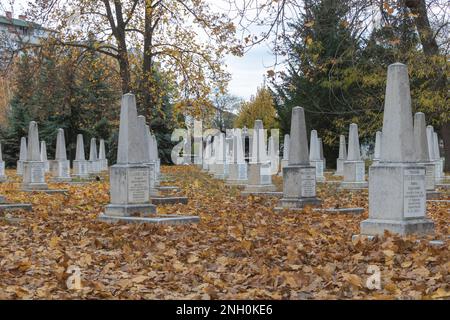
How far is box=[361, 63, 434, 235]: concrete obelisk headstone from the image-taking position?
10.2m

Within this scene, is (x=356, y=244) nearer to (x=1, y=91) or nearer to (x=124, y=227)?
(x=124, y=227)

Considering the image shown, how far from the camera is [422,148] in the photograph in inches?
739

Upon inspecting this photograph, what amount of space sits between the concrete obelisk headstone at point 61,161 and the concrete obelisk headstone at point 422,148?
14.7 meters

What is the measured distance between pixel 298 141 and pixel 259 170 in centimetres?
567

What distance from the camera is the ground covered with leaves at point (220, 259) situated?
6.84 meters

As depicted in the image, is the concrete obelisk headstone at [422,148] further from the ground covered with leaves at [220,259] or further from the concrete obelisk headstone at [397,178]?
the concrete obelisk headstone at [397,178]

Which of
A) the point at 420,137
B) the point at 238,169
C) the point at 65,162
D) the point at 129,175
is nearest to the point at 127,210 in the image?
the point at 129,175

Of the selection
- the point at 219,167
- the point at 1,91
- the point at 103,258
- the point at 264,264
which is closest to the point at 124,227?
the point at 103,258

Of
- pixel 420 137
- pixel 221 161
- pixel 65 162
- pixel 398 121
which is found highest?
pixel 420 137

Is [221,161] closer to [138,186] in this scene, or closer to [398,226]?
[138,186]

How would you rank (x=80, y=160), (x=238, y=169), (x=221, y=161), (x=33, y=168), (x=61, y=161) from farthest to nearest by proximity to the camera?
(x=80, y=160), (x=221, y=161), (x=61, y=161), (x=238, y=169), (x=33, y=168)

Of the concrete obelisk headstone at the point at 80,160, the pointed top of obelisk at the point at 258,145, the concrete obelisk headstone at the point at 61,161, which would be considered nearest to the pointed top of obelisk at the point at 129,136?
the pointed top of obelisk at the point at 258,145

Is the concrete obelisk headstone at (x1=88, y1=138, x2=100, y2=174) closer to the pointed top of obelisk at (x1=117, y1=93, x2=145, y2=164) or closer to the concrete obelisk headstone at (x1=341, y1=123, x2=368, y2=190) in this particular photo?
Result: the concrete obelisk headstone at (x1=341, y1=123, x2=368, y2=190)

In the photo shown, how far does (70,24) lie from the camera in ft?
93.4
